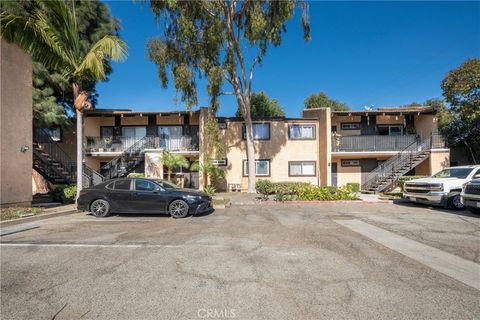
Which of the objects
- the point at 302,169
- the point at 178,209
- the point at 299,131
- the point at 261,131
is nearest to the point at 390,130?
the point at 299,131

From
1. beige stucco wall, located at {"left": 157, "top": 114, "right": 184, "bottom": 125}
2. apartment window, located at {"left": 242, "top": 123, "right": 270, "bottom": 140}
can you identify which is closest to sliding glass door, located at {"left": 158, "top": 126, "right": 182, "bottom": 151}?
beige stucco wall, located at {"left": 157, "top": 114, "right": 184, "bottom": 125}

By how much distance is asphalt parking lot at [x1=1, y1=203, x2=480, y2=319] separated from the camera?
10.2ft

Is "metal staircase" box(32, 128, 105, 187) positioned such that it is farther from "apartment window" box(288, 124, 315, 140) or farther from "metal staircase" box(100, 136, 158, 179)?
"apartment window" box(288, 124, 315, 140)

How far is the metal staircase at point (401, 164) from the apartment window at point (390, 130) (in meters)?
2.33

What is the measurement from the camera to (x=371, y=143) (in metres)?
18.8

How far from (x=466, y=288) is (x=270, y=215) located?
6630mm

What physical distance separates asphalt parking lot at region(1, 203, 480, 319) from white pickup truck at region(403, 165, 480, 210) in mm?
3998

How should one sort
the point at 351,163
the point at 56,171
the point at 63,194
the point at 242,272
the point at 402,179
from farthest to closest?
the point at 351,163, the point at 402,179, the point at 56,171, the point at 63,194, the point at 242,272

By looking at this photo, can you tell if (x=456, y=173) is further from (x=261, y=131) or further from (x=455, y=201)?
(x=261, y=131)

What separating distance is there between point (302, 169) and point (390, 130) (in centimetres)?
818

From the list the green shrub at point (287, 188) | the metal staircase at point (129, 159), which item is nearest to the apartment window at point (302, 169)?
the green shrub at point (287, 188)

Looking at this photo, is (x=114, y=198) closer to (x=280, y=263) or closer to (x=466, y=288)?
(x=280, y=263)

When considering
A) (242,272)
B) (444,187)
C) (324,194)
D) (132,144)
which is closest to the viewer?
(242,272)

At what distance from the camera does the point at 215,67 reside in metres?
15.3
